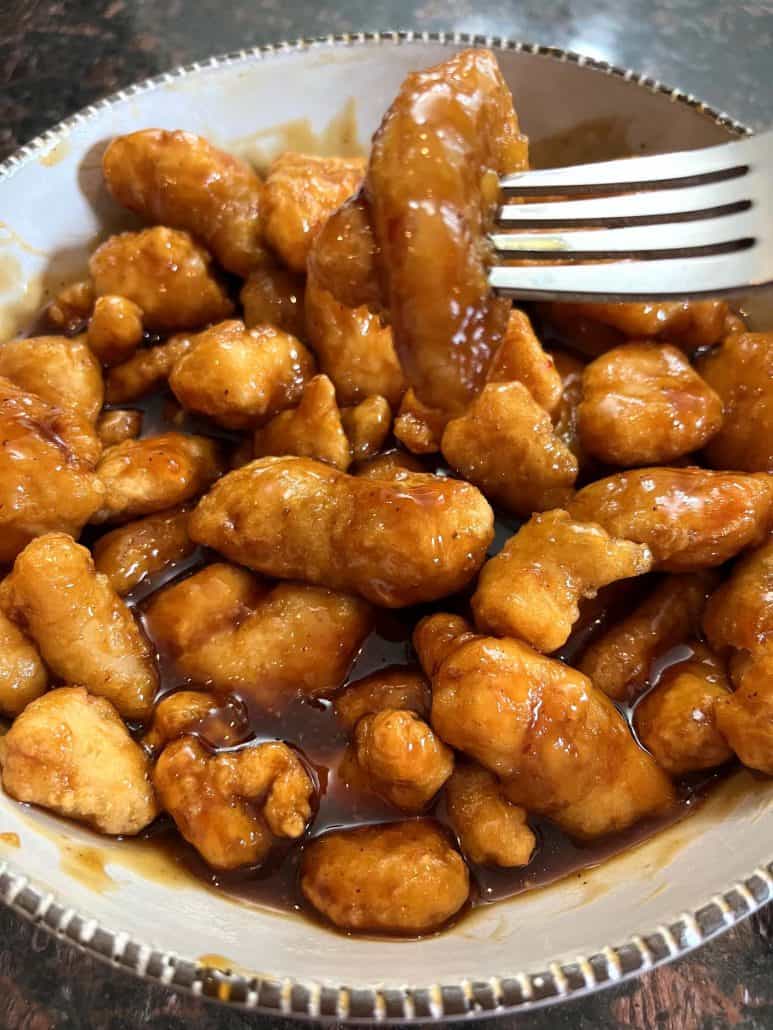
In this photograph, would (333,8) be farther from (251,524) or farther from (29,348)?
(251,524)

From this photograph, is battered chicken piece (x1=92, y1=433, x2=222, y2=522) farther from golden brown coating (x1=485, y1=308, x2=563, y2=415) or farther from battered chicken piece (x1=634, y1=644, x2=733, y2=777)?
battered chicken piece (x1=634, y1=644, x2=733, y2=777)

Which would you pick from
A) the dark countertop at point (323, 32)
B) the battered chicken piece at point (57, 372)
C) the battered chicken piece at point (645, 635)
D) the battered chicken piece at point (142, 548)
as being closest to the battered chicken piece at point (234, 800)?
the battered chicken piece at point (142, 548)

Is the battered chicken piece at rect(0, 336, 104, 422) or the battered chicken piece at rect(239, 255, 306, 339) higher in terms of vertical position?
the battered chicken piece at rect(239, 255, 306, 339)

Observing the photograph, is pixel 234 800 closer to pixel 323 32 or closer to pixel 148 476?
pixel 148 476

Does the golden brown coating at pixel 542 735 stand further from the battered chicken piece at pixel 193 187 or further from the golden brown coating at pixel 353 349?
the battered chicken piece at pixel 193 187

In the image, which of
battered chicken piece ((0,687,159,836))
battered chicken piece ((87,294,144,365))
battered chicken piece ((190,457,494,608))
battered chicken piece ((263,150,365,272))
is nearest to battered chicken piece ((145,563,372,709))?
battered chicken piece ((190,457,494,608))

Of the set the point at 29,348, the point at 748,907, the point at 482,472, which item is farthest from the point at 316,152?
the point at 748,907

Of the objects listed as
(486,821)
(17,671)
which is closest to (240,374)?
(17,671)
